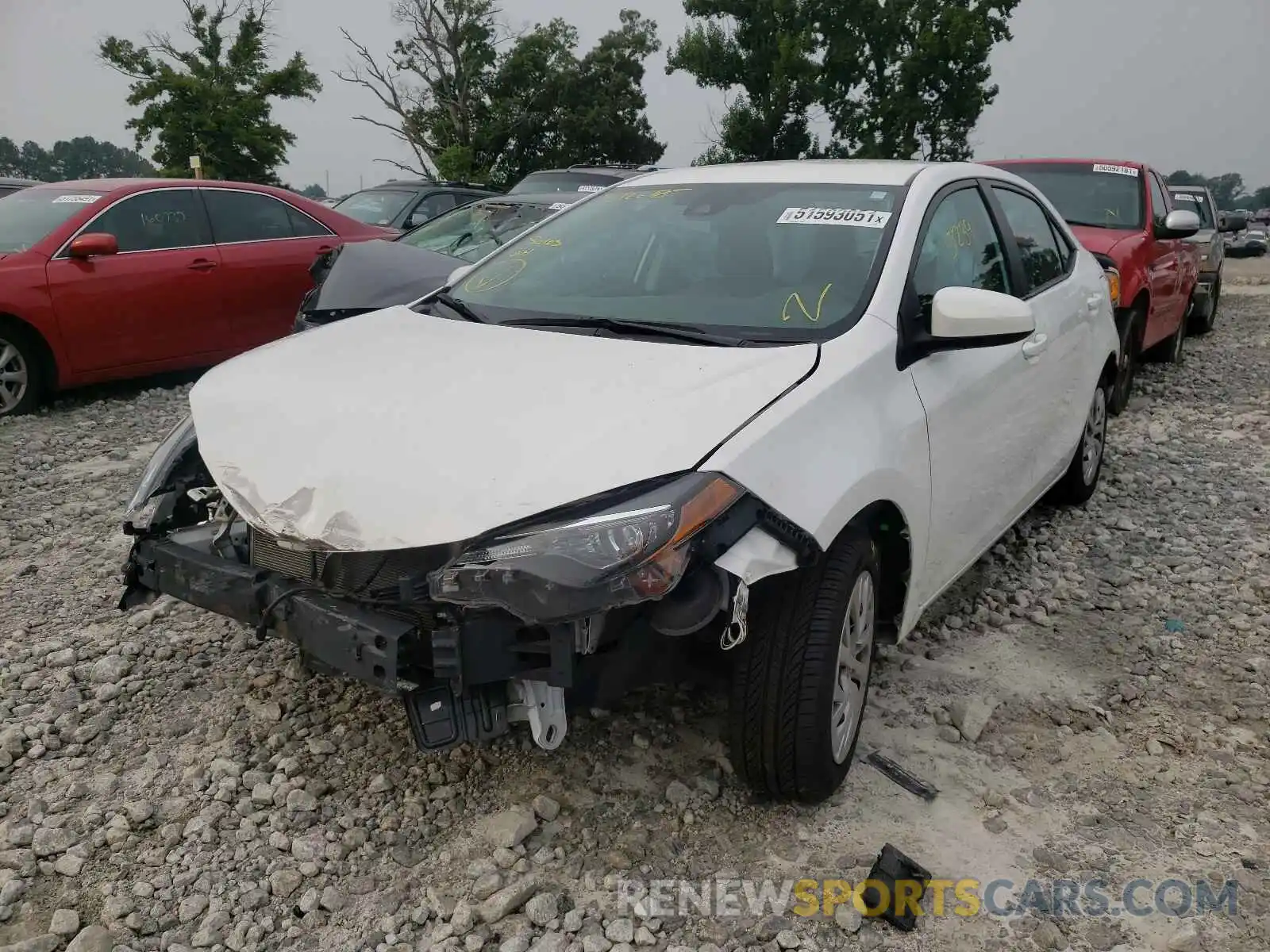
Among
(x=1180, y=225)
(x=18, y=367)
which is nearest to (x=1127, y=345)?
(x=1180, y=225)

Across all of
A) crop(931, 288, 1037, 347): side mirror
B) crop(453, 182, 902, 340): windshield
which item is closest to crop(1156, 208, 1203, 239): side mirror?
crop(453, 182, 902, 340): windshield

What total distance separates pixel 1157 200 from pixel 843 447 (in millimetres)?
6725

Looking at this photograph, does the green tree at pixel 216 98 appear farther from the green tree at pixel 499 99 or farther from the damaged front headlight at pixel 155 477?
the damaged front headlight at pixel 155 477

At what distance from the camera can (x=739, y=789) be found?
2637mm

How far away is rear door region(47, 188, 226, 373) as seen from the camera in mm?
6312

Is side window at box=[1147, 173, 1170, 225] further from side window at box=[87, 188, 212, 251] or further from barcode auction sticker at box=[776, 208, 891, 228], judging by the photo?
side window at box=[87, 188, 212, 251]

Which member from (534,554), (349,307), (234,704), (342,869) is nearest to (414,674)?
(534,554)

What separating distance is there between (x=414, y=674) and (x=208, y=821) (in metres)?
0.82

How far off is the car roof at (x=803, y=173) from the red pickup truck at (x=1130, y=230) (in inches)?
134

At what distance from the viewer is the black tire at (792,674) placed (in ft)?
7.64

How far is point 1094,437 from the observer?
4.90m

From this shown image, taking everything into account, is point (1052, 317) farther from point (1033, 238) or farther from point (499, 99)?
point (499, 99)

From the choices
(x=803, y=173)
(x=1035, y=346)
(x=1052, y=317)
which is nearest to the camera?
(x=803, y=173)

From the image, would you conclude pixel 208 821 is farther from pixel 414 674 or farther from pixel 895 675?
pixel 895 675
